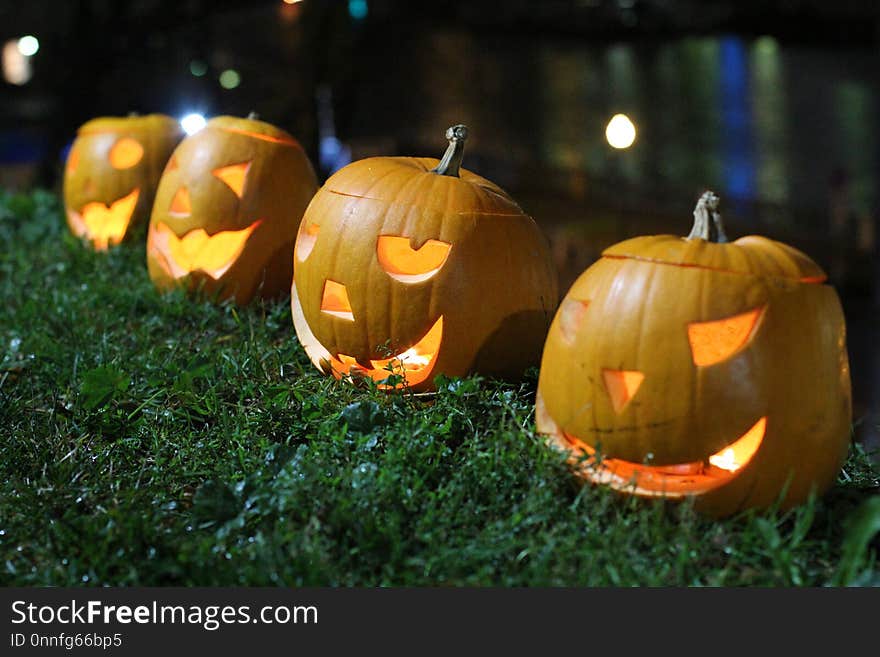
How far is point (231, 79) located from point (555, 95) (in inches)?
633

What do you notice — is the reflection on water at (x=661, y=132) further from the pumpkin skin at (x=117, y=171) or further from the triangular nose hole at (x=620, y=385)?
the triangular nose hole at (x=620, y=385)

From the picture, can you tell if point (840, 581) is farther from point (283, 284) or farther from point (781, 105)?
point (781, 105)

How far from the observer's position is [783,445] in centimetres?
259

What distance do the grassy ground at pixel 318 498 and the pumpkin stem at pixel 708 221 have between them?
761 mm

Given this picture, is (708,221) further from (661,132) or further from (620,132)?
(661,132)

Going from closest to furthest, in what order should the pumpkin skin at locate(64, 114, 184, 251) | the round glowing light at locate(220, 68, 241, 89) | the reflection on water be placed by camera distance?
the pumpkin skin at locate(64, 114, 184, 251), the round glowing light at locate(220, 68, 241, 89), the reflection on water

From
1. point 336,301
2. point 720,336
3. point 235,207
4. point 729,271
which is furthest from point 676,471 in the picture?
point 235,207

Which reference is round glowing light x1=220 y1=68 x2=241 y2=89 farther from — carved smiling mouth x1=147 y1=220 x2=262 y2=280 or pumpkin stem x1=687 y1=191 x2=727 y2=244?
pumpkin stem x1=687 y1=191 x2=727 y2=244

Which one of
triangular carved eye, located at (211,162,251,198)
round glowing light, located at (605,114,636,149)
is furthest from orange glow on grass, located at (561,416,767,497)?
triangular carved eye, located at (211,162,251,198)

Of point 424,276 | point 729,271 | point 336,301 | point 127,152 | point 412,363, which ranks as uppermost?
point 127,152

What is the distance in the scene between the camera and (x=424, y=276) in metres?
3.30

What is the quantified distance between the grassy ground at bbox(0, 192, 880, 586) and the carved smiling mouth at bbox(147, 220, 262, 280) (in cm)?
70

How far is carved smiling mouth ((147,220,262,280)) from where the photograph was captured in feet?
14.3

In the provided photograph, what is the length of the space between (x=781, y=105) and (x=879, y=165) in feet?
21.5
